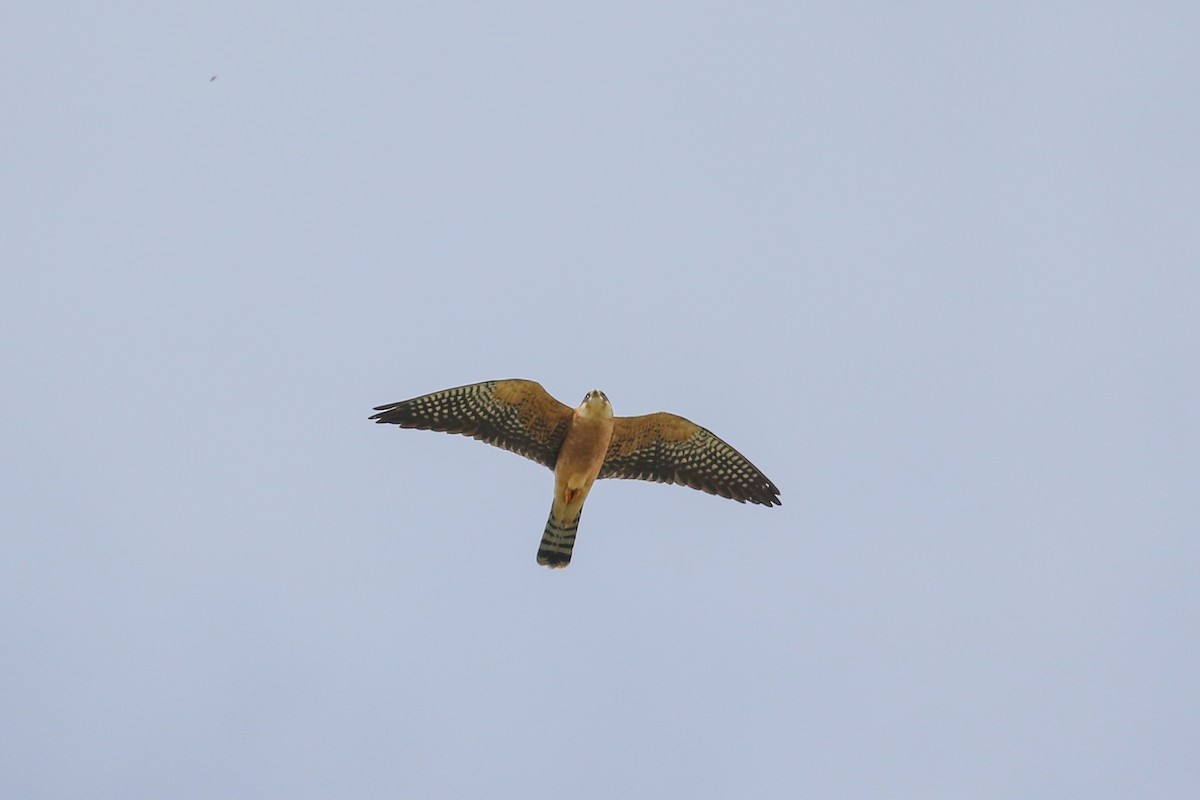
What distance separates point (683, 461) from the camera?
2005 centimetres

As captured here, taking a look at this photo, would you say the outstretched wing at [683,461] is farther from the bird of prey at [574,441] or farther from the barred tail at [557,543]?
the barred tail at [557,543]

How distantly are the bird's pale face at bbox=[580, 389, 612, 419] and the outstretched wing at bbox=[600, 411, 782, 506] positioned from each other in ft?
2.89

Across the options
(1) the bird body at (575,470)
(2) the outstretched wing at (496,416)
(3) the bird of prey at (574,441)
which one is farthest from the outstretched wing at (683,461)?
(2) the outstretched wing at (496,416)

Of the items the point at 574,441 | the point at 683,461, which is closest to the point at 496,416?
the point at 574,441

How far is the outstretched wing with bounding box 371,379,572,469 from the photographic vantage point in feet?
62.0

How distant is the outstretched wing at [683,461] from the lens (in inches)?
770

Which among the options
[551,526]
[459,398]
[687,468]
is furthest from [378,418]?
[687,468]

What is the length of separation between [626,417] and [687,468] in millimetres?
1466

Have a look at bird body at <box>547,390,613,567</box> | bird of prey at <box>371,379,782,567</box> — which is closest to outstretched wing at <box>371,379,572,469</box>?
bird of prey at <box>371,379,782,567</box>

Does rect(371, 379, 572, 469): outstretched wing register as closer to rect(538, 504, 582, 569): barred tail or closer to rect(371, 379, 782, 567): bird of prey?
rect(371, 379, 782, 567): bird of prey

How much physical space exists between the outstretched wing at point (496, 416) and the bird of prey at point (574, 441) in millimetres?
13

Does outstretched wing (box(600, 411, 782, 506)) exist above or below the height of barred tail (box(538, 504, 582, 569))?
above

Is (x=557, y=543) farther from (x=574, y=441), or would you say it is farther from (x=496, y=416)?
(x=496, y=416)

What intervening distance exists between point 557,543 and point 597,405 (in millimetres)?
2559
